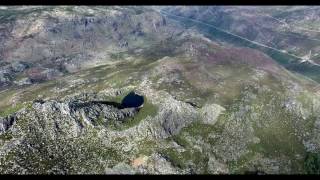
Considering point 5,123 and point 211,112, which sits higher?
point 211,112

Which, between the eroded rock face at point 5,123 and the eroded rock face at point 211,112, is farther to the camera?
the eroded rock face at point 211,112

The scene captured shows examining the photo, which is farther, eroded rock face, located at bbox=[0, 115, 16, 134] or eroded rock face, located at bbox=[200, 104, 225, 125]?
eroded rock face, located at bbox=[200, 104, 225, 125]

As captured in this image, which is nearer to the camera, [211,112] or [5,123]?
[5,123]

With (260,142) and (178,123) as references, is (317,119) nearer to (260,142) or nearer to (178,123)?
(260,142)

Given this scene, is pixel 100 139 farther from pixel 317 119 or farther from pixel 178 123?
pixel 317 119

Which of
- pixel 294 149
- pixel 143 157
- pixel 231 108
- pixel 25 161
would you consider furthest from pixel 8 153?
pixel 294 149

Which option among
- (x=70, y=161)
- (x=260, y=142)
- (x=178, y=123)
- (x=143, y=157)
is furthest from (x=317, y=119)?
(x=70, y=161)

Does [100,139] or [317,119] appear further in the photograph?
[317,119]
